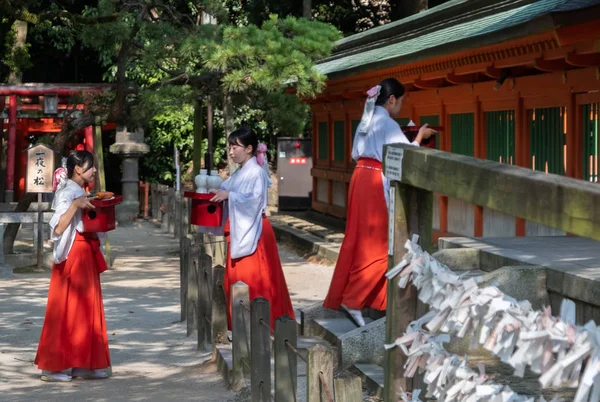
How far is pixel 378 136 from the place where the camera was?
25.1 ft

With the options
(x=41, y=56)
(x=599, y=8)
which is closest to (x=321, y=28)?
(x=599, y=8)

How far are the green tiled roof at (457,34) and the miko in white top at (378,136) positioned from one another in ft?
5.18

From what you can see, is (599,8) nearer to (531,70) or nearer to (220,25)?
(531,70)

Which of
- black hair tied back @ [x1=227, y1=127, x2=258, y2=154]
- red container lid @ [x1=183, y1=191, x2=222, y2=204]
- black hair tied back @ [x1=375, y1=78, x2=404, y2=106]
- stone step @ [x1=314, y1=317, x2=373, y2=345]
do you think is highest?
black hair tied back @ [x1=375, y1=78, x2=404, y2=106]

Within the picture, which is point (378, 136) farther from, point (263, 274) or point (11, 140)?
point (11, 140)

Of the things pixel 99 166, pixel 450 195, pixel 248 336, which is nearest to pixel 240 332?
pixel 248 336

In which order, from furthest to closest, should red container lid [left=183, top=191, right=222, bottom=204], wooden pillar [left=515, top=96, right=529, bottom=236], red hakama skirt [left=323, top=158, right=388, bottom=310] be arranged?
wooden pillar [left=515, top=96, right=529, bottom=236]
red container lid [left=183, top=191, right=222, bottom=204]
red hakama skirt [left=323, top=158, right=388, bottom=310]

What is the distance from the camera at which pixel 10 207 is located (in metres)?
19.5

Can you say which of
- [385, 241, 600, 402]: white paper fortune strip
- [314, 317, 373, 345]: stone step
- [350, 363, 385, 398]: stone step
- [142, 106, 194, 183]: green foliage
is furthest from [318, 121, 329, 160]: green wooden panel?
[385, 241, 600, 402]: white paper fortune strip

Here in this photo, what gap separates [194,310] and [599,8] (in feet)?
15.0

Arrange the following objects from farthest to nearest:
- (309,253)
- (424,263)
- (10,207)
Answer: (10,207) < (309,253) < (424,263)

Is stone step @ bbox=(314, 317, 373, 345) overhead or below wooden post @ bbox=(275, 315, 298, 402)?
below

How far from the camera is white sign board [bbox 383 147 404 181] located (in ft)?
11.3

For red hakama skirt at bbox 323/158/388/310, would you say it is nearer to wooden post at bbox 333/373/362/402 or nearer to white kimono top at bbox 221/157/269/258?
white kimono top at bbox 221/157/269/258
